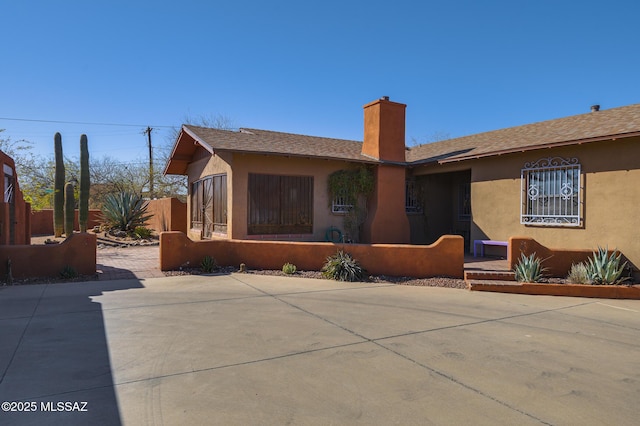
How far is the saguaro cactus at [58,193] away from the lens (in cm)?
1970

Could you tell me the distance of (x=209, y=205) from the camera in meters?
14.7

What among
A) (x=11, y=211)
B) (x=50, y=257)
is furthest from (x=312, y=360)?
(x=11, y=211)

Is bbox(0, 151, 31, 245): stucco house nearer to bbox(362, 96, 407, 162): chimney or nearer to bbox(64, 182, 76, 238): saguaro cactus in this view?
bbox(64, 182, 76, 238): saguaro cactus

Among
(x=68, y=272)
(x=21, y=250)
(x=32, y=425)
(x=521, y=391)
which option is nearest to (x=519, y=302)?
(x=521, y=391)

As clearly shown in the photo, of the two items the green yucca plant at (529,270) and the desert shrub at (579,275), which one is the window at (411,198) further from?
the desert shrub at (579,275)

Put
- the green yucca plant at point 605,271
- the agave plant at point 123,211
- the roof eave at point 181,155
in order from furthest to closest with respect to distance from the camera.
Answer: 1. the agave plant at point 123,211
2. the roof eave at point 181,155
3. the green yucca plant at point 605,271

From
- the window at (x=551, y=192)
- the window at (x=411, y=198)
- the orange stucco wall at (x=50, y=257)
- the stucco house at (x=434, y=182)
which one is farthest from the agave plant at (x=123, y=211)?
the window at (x=551, y=192)

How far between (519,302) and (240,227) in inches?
299

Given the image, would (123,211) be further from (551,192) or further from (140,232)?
(551,192)

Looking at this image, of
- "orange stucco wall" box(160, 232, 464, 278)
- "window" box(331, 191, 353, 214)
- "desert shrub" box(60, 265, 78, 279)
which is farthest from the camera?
"window" box(331, 191, 353, 214)

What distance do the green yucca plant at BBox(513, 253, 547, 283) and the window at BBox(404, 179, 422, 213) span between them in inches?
267

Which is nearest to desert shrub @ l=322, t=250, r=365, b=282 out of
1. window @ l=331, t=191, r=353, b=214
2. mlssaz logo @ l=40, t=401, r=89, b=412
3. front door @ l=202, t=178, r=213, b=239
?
window @ l=331, t=191, r=353, b=214

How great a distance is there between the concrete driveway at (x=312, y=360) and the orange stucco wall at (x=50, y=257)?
1446 mm

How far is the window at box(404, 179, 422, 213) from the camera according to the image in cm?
1623
